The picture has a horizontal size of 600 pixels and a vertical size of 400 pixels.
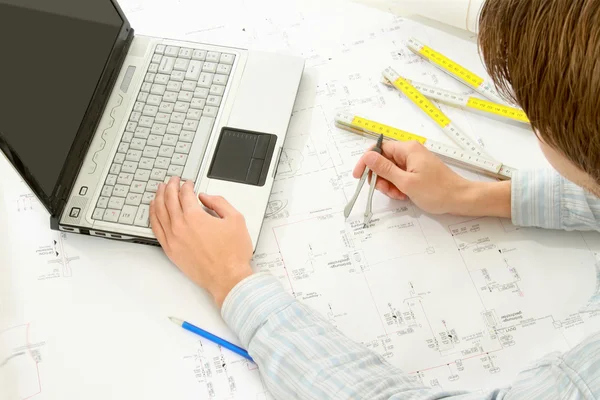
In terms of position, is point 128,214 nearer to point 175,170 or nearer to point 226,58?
point 175,170

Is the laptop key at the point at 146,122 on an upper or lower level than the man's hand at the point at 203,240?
upper

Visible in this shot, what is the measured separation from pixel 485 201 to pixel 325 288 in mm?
256

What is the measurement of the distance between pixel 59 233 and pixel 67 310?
0.12 metres

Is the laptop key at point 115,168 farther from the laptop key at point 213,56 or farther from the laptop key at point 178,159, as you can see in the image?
the laptop key at point 213,56

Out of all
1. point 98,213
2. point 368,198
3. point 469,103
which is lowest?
point 98,213

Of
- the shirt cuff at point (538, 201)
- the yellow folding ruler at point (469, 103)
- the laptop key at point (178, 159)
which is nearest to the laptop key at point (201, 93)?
the laptop key at point (178, 159)

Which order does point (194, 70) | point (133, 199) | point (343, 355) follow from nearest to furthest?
point (343, 355) < point (133, 199) < point (194, 70)

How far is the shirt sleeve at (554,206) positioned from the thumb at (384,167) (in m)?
0.16

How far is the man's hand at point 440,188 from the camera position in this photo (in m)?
0.81

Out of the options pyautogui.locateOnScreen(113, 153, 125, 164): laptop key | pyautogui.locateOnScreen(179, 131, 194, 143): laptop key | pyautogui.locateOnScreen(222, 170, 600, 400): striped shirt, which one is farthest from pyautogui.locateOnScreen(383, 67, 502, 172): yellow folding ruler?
pyautogui.locateOnScreen(113, 153, 125, 164): laptop key

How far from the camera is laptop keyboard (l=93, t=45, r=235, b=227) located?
0.79m

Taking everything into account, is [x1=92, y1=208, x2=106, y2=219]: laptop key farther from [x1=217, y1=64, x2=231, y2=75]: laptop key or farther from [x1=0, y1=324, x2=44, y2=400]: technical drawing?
[x1=217, y1=64, x2=231, y2=75]: laptop key

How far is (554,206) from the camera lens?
79 cm

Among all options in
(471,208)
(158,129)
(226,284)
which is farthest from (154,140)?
(471,208)
